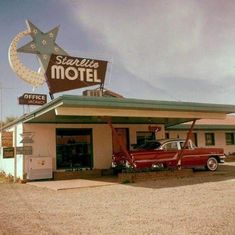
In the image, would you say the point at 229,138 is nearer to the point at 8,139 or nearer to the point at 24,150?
the point at 8,139

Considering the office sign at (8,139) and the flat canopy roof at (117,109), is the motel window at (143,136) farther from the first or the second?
the office sign at (8,139)

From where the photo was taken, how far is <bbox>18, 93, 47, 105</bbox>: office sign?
88.9 feet

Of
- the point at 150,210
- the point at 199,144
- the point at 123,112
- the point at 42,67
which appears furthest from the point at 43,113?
the point at 199,144

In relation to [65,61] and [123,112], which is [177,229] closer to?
[123,112]

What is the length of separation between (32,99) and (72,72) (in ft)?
18.7

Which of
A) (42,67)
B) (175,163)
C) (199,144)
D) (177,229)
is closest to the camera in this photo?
(177,229)

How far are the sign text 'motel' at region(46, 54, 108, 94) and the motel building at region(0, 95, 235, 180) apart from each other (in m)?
2.61

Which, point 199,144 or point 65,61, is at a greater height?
point 65,61

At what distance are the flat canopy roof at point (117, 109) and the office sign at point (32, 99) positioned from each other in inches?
252

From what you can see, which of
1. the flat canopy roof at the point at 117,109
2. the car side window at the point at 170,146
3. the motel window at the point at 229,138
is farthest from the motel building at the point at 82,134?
the motel window at the point at 229,138

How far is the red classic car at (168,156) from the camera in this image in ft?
60.2

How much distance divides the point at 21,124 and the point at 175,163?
331 inches

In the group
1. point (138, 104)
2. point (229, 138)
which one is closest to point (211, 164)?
point (138, 104)

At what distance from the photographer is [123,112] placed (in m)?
16.4
